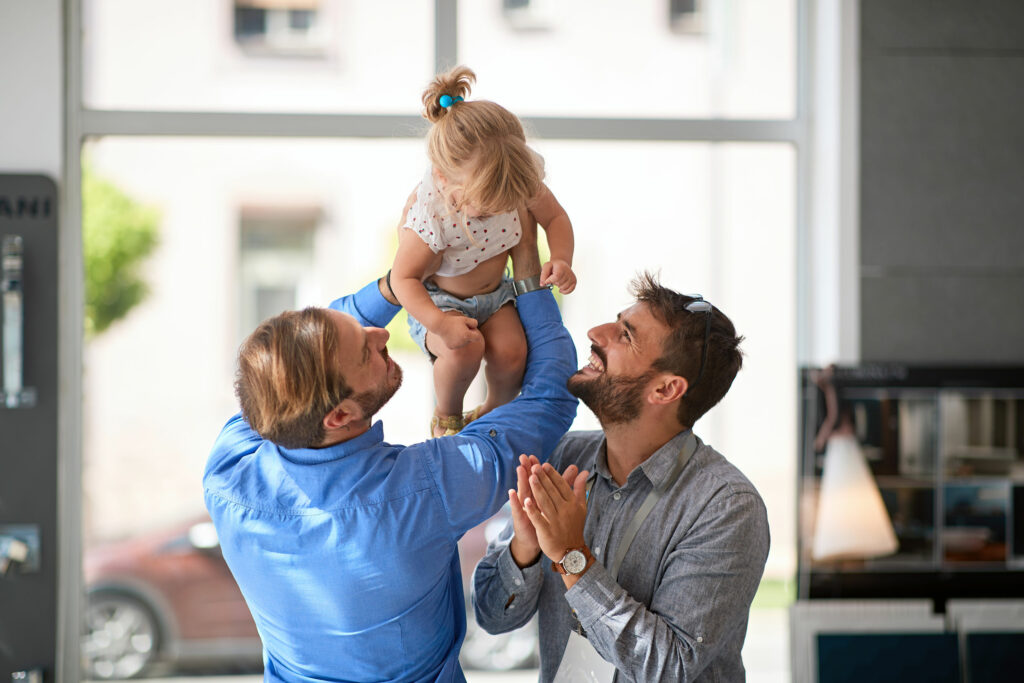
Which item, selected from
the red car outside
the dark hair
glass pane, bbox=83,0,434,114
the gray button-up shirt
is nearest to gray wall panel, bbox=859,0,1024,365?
glass pane, bbox=83,0,434,114

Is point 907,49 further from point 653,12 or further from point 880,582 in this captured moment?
point 880,582

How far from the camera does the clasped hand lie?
1513 mm

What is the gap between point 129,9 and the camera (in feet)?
11.5

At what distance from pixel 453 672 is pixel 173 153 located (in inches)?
102

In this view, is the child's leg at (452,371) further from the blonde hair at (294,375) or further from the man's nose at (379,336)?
the blonde hair at (294,375)

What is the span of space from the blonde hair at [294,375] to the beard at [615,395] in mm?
470

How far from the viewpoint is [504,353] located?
177cm

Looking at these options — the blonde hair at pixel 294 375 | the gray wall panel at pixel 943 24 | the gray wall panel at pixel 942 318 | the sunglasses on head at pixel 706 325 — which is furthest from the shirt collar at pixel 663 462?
the gray wall panel at pixel 943 24

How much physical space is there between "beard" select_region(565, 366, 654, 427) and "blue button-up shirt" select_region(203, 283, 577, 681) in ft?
0.38

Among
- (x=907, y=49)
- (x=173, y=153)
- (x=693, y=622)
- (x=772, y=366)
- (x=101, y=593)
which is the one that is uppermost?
(x=907, y=49)

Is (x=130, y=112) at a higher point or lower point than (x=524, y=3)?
lower

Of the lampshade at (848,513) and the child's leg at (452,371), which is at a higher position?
the child's leg at (452,371)

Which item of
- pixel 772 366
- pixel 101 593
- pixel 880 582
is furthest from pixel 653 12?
pixel 101 593

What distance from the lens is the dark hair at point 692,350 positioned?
174cm
